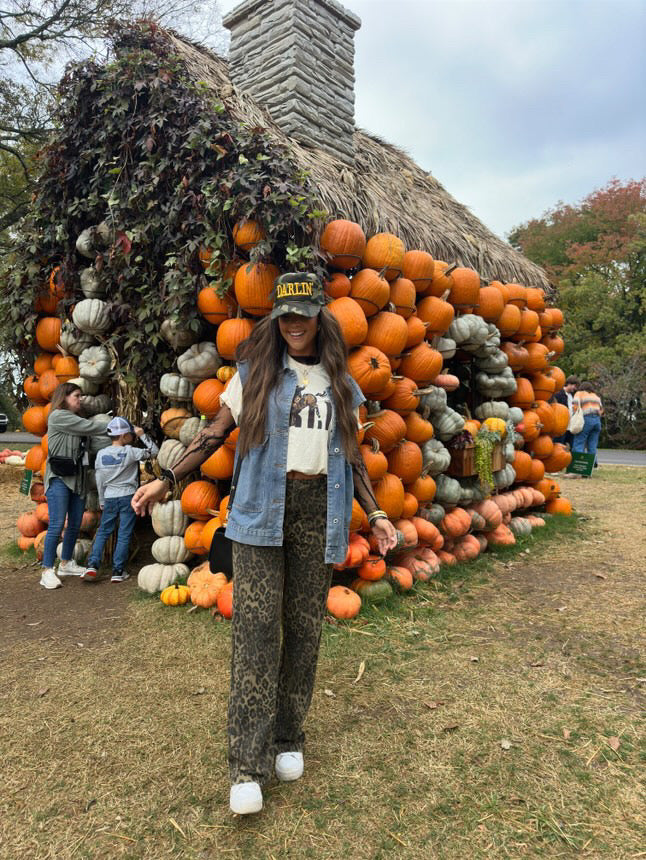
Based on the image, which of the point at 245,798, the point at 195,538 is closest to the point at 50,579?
the point at 195,538

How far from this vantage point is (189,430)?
502 centimetres

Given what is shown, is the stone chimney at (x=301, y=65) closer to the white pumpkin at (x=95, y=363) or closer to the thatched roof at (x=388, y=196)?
the thatched roof at (x=388, y=196)

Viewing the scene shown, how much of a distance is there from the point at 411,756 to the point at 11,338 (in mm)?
5784

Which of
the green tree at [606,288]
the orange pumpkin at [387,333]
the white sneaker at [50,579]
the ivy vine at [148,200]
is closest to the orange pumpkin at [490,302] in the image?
the orange pumpkin at [387,333]

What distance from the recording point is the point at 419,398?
5477mm

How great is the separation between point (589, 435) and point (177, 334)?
33.9 ft

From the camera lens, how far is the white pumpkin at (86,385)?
5.80m

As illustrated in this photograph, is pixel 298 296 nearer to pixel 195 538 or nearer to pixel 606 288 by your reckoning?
pixel 195 538

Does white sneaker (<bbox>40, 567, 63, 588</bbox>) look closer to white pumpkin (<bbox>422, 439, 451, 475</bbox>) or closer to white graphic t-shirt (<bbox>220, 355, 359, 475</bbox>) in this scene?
white pumpkin (<bbox>422, 439, 451, 475</bbox>)

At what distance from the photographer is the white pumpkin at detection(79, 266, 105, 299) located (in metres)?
5.69

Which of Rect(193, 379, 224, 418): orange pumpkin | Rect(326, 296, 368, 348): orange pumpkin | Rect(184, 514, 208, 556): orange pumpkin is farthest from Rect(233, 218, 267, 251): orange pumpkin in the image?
Rect(184, 514, 208, 556): orange pumpkin

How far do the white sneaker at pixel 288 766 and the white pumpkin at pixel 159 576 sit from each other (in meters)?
2.73

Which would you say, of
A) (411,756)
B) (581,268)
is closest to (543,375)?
(411,756)

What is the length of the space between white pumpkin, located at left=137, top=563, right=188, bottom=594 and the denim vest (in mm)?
2965
